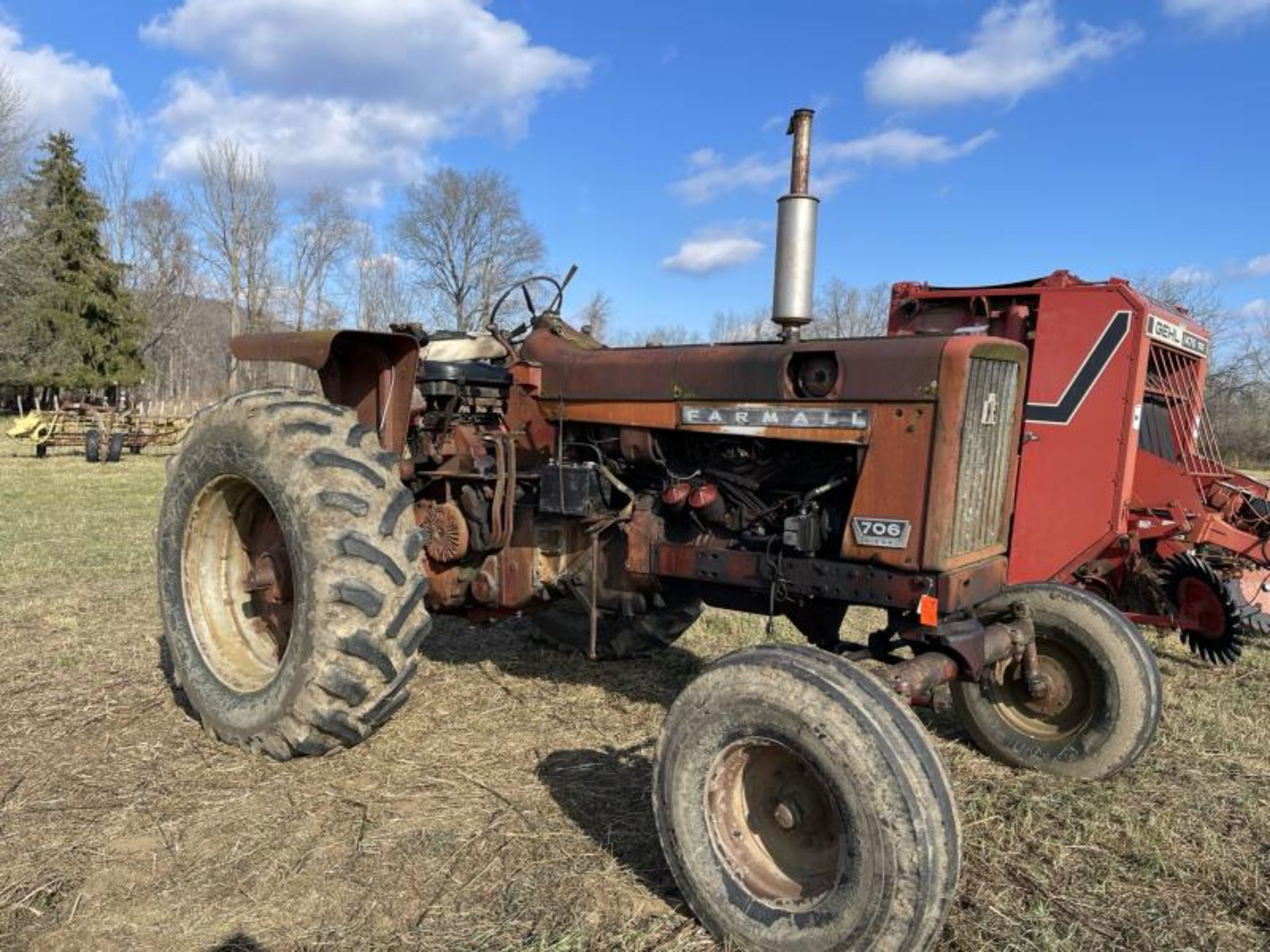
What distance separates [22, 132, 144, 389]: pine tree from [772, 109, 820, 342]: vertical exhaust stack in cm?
3394

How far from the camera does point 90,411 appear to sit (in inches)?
759

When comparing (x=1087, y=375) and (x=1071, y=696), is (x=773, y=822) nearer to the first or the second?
(x=1071, y=696)

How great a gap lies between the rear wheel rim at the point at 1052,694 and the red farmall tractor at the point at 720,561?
0.05ft

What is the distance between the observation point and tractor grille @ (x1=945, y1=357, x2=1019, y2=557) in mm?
2863

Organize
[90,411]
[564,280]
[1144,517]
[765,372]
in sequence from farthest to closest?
[90,411] < [1144,517] < [564,280] < [765,372]

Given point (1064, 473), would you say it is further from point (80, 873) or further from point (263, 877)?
point (80, 873)

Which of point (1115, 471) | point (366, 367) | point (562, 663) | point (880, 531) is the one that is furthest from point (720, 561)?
point (1115, 471)

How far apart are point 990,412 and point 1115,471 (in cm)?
387

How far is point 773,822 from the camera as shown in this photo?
2506 mm

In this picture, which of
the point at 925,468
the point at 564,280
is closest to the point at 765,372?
the point at 925,468

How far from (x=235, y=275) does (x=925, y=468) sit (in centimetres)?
3737

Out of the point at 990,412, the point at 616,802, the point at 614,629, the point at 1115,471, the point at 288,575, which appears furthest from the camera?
the point at 1115,471

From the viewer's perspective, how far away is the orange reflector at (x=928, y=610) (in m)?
2.80

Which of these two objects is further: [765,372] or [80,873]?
[765,372]
